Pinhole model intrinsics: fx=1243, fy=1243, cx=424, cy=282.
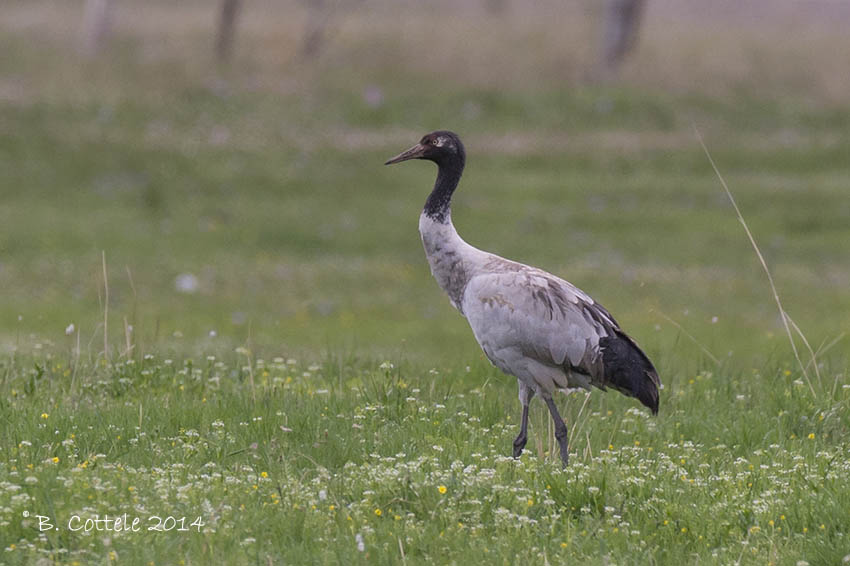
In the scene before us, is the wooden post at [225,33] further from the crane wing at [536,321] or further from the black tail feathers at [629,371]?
the black tail feathers at [629,371]

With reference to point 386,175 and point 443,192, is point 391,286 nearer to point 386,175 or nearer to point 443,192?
point 386,175

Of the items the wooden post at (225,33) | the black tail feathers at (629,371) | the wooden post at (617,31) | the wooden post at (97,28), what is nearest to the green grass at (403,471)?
the black tail feathers at (629,371)

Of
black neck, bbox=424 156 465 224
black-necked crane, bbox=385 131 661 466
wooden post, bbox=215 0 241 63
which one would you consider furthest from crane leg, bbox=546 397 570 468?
wooden post, bbox=215 0 241 63

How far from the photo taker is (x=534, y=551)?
5289 mm

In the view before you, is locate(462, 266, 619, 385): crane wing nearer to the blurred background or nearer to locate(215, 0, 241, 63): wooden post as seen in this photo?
the blurred background

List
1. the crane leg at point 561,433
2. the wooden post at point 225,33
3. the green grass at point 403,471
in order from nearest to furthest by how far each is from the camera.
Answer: the green grass at point 403,471 → the crane leg at point 561,433 → the wooden post at point 225,33

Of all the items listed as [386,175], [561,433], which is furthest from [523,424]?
[386,175]

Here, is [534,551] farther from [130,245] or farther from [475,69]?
[475,69]

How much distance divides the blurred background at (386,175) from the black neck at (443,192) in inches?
94.5

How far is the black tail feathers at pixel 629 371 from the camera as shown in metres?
7.10

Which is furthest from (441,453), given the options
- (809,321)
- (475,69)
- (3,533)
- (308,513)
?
(475,69)

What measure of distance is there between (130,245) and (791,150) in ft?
44.9

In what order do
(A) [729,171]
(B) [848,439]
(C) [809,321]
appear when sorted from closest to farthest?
(B) [848,439] → (C) [809,321] → (A) [729,171]

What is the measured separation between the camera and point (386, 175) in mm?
22375
